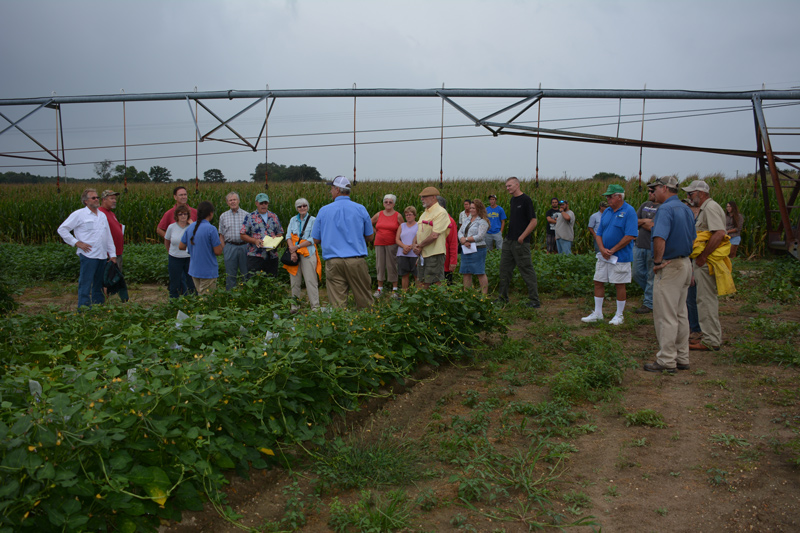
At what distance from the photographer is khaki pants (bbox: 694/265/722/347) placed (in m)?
7.04

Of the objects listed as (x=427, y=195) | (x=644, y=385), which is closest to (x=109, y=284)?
(x=427, y=195)

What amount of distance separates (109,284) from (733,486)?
800 cm

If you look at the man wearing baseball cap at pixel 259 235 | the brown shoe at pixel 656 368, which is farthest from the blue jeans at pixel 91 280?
the brown shoe at pixel 656 368

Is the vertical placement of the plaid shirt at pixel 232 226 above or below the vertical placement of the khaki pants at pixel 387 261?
above

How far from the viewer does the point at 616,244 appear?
8320mm

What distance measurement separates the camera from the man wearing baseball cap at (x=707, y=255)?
673 centimetres

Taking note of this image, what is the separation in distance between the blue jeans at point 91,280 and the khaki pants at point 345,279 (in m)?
3.45

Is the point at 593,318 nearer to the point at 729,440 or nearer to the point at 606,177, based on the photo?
the point at 729,440

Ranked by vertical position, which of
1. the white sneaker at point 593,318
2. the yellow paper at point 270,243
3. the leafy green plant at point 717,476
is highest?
the yellow paper at point 270,243

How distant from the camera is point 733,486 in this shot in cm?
374

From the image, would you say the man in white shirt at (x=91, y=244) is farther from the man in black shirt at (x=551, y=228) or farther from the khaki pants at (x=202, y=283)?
the man in black shirt at (x=551, y=228)

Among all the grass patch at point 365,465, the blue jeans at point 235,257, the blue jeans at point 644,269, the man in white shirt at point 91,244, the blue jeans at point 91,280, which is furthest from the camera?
the blue jeans at point 235,257

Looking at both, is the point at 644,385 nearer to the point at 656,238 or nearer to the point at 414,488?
the point at 656,238

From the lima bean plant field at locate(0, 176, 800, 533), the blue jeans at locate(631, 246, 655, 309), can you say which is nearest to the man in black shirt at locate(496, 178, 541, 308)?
the blue jeans at locate(631, 246, 655, 309)
